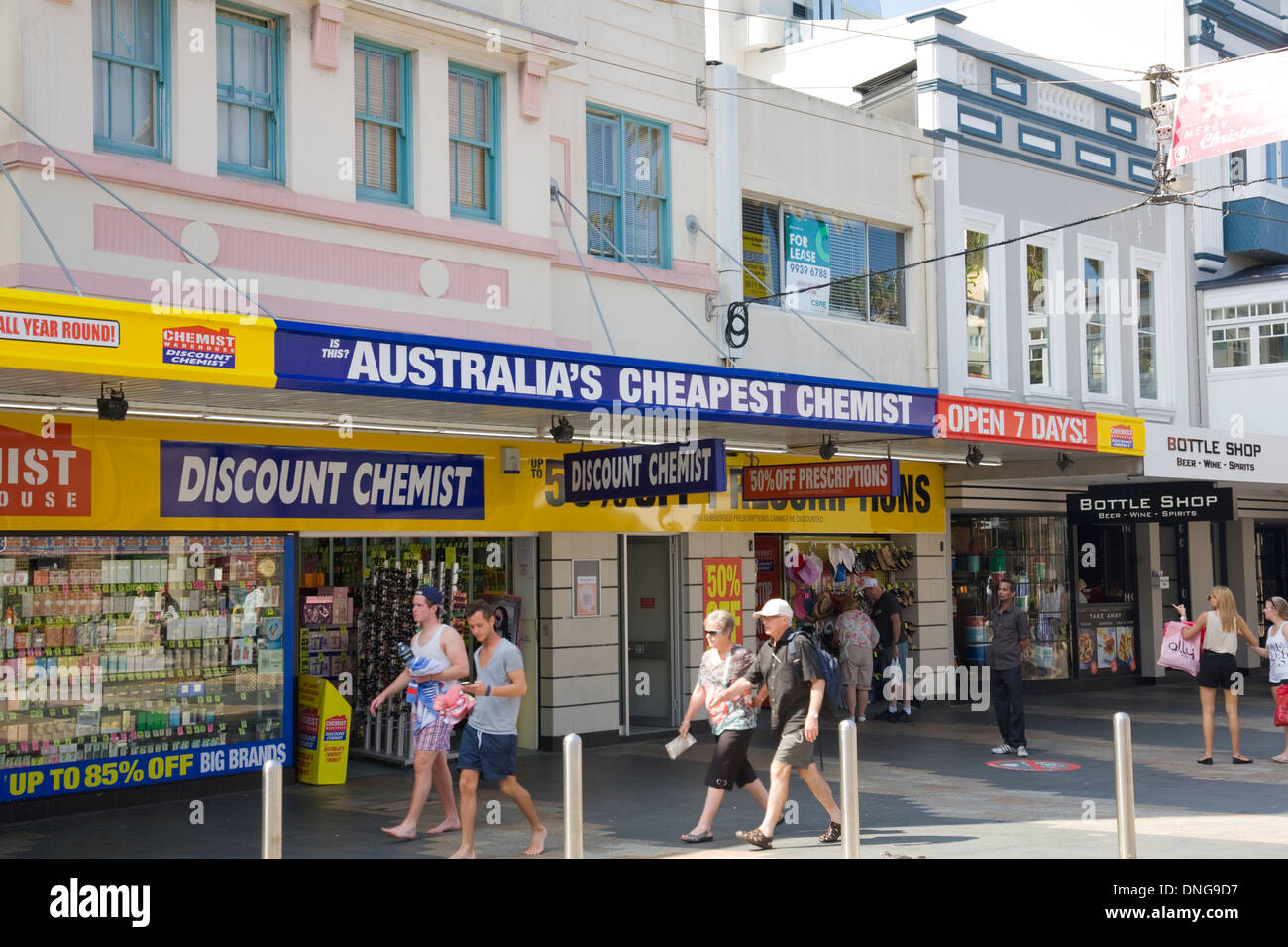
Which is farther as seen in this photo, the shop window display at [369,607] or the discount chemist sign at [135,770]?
the shop window display at [369,607]

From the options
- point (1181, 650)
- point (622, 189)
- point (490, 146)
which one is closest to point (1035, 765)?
point (1181, 650)

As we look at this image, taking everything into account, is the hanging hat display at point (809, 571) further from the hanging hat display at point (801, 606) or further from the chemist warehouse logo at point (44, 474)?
the chemist warehouse logo at point (44, 474)

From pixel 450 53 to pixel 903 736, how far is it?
8.79 meters

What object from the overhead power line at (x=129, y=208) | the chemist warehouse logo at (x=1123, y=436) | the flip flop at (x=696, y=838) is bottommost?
the flip flop at (x=696, y=838)

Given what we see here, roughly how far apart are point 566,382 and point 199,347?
3.04 meters

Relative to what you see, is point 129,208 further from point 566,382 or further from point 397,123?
point 566,382

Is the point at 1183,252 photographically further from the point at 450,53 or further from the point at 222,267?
the point at 222,267

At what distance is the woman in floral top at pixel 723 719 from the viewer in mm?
9875

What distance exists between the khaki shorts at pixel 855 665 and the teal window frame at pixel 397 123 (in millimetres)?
7350

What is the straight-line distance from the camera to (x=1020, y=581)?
21203 mm

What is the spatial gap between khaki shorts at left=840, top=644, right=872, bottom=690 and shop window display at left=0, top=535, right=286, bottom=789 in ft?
22.7

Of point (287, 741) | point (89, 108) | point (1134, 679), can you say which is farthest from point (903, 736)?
point (89, 108)

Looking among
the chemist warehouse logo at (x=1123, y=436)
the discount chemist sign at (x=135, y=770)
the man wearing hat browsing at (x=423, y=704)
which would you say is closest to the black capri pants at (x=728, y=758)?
the man wearing hat browsing at (x=423, y=704)
